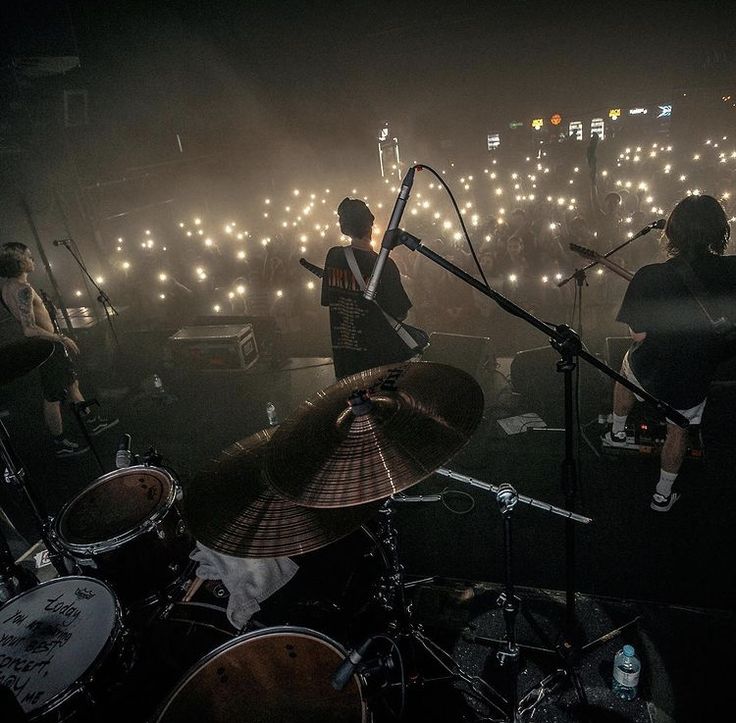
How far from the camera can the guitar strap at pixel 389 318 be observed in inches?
164

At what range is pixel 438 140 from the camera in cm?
2736

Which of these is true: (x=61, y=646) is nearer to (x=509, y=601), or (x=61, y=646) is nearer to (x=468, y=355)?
(x=509, y=601)

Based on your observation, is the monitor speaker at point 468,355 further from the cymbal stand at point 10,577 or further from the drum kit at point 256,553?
the cymbal stand at point 10,577

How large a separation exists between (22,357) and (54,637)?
7.59ft

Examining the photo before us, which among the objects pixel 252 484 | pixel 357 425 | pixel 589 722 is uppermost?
pixel 357 425

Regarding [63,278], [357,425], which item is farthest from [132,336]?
[357,425]

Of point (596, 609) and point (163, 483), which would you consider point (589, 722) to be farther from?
point (163, 483)

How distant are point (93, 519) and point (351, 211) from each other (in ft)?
11.6

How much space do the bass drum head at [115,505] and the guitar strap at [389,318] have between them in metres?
2.53

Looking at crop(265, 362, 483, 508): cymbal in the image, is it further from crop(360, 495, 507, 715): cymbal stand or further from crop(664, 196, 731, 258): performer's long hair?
crop(664, 196, 731, 258): performer's long hair

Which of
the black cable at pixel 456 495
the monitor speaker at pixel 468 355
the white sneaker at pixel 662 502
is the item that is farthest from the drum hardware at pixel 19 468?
the white sneaker at pixel 662 502

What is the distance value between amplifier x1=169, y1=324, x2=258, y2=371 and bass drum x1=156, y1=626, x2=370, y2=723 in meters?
7.13

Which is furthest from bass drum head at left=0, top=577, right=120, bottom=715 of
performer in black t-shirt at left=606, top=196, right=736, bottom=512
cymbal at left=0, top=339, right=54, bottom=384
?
performer in black t-shirt at left=606, top=196, right=736, bottom=512

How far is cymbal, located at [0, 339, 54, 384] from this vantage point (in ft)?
11.1
